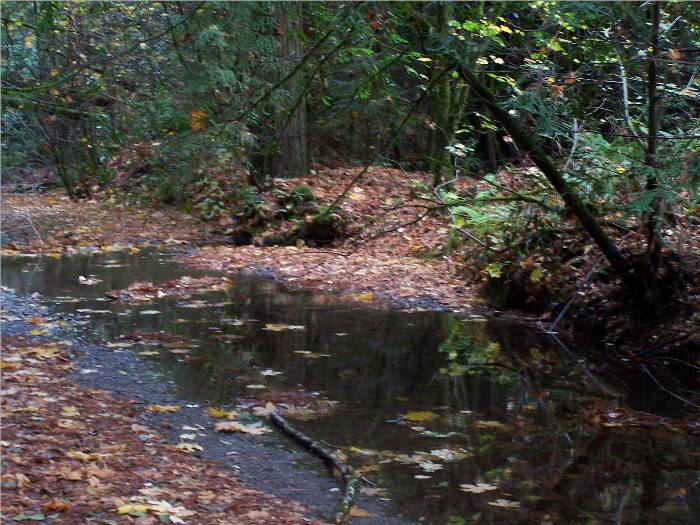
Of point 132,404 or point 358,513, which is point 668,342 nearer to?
point 358,513

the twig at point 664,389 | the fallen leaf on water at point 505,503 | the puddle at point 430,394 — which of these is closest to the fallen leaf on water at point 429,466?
the puddle at point 430,394

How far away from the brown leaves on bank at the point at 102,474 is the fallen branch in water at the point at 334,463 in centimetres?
24

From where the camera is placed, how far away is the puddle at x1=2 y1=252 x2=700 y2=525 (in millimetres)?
4934

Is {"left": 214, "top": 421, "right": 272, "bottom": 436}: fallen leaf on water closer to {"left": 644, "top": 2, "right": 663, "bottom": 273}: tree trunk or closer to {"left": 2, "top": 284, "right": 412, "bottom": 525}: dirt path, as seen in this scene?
{"left": 2, "top": 284, "right": 412, "bottom": 525}: dirt path

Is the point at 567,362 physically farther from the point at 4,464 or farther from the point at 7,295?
the point at 7,295

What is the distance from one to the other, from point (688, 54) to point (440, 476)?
5254 mm

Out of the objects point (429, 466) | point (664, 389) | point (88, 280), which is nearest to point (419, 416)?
point (429, 466)

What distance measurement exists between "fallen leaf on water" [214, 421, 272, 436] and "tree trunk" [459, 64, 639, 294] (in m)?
3.95

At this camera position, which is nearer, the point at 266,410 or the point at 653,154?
the point at 266,410

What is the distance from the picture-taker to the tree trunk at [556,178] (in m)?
8.18

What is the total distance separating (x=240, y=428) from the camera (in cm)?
589

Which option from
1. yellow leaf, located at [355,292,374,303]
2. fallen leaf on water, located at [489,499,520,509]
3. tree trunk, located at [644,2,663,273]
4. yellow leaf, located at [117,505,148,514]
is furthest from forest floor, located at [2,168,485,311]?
yellow leaf, located at [117,505,148,514]

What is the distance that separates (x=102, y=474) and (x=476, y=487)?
2190 mm

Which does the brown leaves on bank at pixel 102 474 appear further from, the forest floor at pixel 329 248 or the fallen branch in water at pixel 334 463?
the forest floor at pixel 329 248
